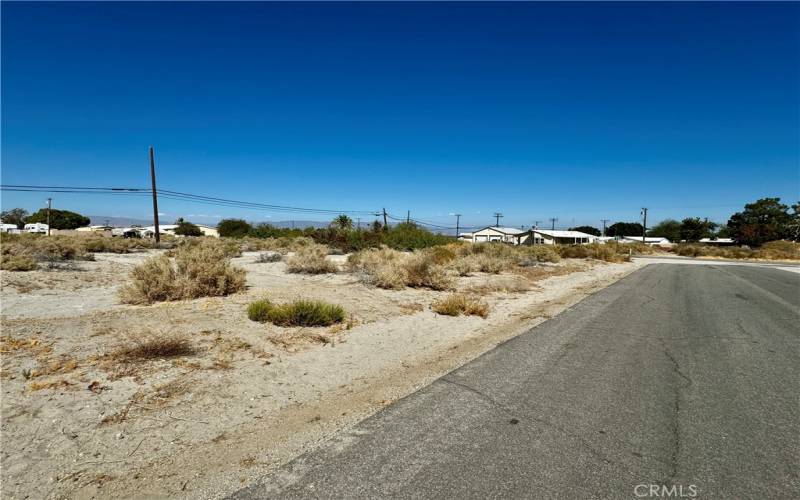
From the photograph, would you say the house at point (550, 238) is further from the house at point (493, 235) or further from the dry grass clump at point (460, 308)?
the dry grass clump at point (460, 308)

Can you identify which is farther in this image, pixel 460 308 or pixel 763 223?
pixel 763 223

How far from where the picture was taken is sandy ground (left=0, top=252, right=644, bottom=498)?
330 cm

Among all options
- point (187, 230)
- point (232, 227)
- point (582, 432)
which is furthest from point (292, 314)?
point (187, 230)

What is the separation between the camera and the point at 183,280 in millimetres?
10453

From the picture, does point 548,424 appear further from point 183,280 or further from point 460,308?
point 183,280

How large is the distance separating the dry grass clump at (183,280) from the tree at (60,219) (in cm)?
11387

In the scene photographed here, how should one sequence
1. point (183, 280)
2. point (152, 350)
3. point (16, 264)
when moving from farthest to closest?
point (16, 264) → point (183, 280) → point (152, 350)

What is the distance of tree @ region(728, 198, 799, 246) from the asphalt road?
10453 centimetres

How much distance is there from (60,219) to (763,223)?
552 ft

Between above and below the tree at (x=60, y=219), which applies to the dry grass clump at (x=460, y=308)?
below

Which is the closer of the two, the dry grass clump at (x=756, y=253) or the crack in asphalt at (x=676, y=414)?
the crack in asphalt at (x=676, y=414)

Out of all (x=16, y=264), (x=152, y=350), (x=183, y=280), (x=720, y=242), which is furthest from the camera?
(x=720, y=242)

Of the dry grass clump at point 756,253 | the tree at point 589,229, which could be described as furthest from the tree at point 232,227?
the tree at point 589,229

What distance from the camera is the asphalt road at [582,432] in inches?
119
